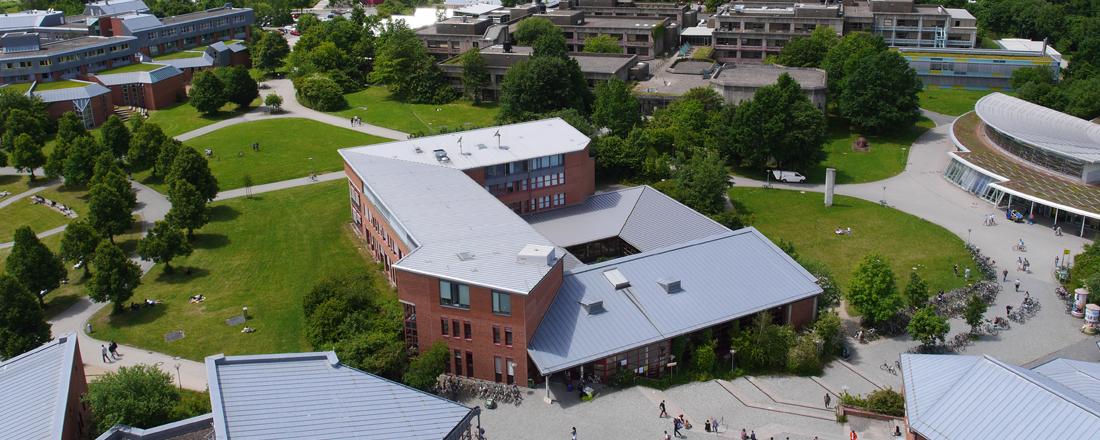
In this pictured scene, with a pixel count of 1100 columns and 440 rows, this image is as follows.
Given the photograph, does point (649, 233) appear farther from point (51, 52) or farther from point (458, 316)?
point (51, 52)

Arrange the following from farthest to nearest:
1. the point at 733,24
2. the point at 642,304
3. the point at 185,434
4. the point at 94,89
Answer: the point at 733,24
the point at 94,89
the point at 642,304
the point at 185,434

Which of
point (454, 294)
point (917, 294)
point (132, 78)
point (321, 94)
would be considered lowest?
point (917, 294)

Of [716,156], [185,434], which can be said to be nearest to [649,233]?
[716,156]

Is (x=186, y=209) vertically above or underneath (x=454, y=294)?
underneath

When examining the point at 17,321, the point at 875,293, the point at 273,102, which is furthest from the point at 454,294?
the point at 273,102

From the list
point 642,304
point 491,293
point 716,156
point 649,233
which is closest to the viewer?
point 491,293

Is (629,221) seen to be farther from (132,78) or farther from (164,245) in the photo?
(132,78)

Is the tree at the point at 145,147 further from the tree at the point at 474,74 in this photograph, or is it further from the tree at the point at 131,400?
the tree at the point at 131,400
